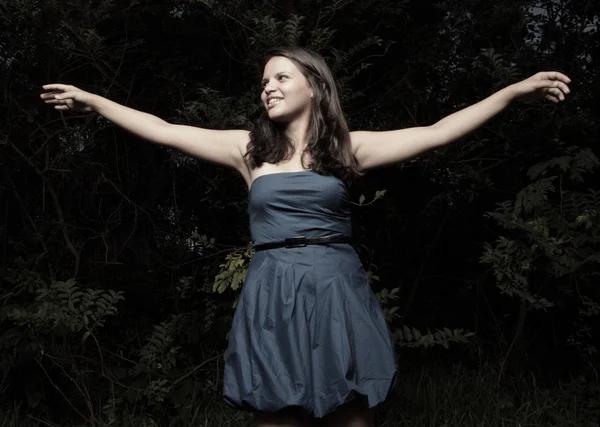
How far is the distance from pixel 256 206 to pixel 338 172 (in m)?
0.29

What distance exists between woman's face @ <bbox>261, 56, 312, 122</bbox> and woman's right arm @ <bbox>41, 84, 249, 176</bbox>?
0.16 m

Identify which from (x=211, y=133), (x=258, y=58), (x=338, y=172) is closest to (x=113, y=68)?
(x=258, y=58)

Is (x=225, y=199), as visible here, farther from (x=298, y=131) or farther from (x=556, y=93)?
(x=556, y=93)

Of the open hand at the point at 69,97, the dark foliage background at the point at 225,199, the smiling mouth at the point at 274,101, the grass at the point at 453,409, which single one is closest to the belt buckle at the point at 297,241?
the smiling mouth at the point at 274,101

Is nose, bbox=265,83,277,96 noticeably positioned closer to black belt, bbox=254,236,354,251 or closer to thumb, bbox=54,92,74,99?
black belt, bbox=254,236,354,251

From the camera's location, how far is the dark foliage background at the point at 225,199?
14.1 ft

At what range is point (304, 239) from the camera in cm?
267

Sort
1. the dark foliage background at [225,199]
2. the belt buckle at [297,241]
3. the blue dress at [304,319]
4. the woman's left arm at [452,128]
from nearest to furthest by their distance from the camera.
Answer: the blue dress at [304,319]
the belt buckle at [297,241]
the woman's left arm at [452,128]
the dark foliage background at [225,199]

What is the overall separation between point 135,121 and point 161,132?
0.31 ft

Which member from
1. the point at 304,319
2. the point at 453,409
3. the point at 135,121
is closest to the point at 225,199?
the point at 453,409

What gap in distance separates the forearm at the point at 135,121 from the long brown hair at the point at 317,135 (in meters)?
0.31

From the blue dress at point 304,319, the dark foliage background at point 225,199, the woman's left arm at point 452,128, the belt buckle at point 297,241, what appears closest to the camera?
the blue dress at point 304,319

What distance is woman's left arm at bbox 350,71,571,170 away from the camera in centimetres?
277

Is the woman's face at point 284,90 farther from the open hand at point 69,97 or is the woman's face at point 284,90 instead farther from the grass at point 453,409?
the grass at point 453,409
